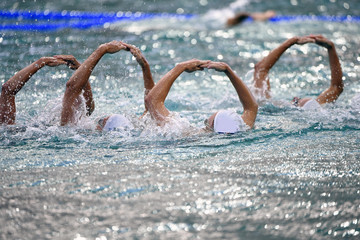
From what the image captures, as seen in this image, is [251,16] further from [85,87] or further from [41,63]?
[41,63]

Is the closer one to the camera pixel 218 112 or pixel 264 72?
pixel 218 112

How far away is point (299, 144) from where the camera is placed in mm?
3959

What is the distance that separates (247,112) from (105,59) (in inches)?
165

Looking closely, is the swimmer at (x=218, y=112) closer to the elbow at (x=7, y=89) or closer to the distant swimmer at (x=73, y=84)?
the distant swimmer at (x=73, y=84)

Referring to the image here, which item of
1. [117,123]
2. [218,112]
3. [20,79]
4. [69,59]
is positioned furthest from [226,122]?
[20,79]

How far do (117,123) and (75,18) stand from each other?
792 centimetres

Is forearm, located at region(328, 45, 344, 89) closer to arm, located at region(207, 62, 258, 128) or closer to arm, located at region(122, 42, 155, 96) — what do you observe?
arm, located at region(207, 62, 258, 128)

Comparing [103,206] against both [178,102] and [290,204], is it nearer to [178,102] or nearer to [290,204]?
[290,204]

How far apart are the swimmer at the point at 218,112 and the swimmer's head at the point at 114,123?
1.07 ft

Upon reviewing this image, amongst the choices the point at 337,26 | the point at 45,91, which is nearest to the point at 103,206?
the point at 45,91

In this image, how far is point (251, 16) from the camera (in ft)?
42.3

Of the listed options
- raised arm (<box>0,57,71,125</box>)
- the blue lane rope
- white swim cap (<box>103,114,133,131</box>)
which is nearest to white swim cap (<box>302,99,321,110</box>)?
white swim cap (<box>103,114,133,131</box>)

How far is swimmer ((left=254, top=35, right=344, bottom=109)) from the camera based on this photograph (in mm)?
5027

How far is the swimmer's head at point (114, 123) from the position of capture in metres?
4.11
